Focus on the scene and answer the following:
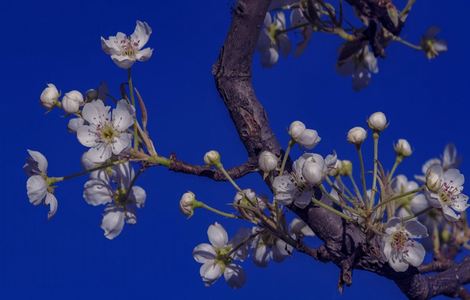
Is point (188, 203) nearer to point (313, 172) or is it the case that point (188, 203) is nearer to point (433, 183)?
point (313, 172)

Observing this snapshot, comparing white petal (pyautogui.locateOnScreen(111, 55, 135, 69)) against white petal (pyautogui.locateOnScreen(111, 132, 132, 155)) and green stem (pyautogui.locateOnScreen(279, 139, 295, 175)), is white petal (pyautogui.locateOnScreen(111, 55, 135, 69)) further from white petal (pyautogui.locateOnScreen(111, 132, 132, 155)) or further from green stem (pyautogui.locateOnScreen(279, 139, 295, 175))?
green stem (pyautogui.locateOnScreen(279, 139, 295, 175))

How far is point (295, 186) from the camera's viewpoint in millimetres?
793

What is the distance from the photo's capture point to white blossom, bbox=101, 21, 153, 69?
0.88 m

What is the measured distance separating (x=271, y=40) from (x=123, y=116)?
0.36 m

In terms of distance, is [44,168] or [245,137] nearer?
[245,137]

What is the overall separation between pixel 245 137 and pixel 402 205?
0.39 meters

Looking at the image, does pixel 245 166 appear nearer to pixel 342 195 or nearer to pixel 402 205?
pixel 342 195

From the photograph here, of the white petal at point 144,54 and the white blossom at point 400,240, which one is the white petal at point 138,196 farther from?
the white blossom at point 400,240

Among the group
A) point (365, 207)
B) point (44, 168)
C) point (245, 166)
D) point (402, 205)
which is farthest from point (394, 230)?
point (44, 168)

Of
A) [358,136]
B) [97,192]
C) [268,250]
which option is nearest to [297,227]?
[268,250]

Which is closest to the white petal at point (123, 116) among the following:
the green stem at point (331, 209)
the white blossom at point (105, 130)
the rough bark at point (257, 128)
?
the white blossom at point (105, 130)

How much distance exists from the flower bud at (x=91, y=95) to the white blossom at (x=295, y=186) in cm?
26

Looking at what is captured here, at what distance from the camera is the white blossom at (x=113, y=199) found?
0.89 m

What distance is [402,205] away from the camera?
3.64 ft
